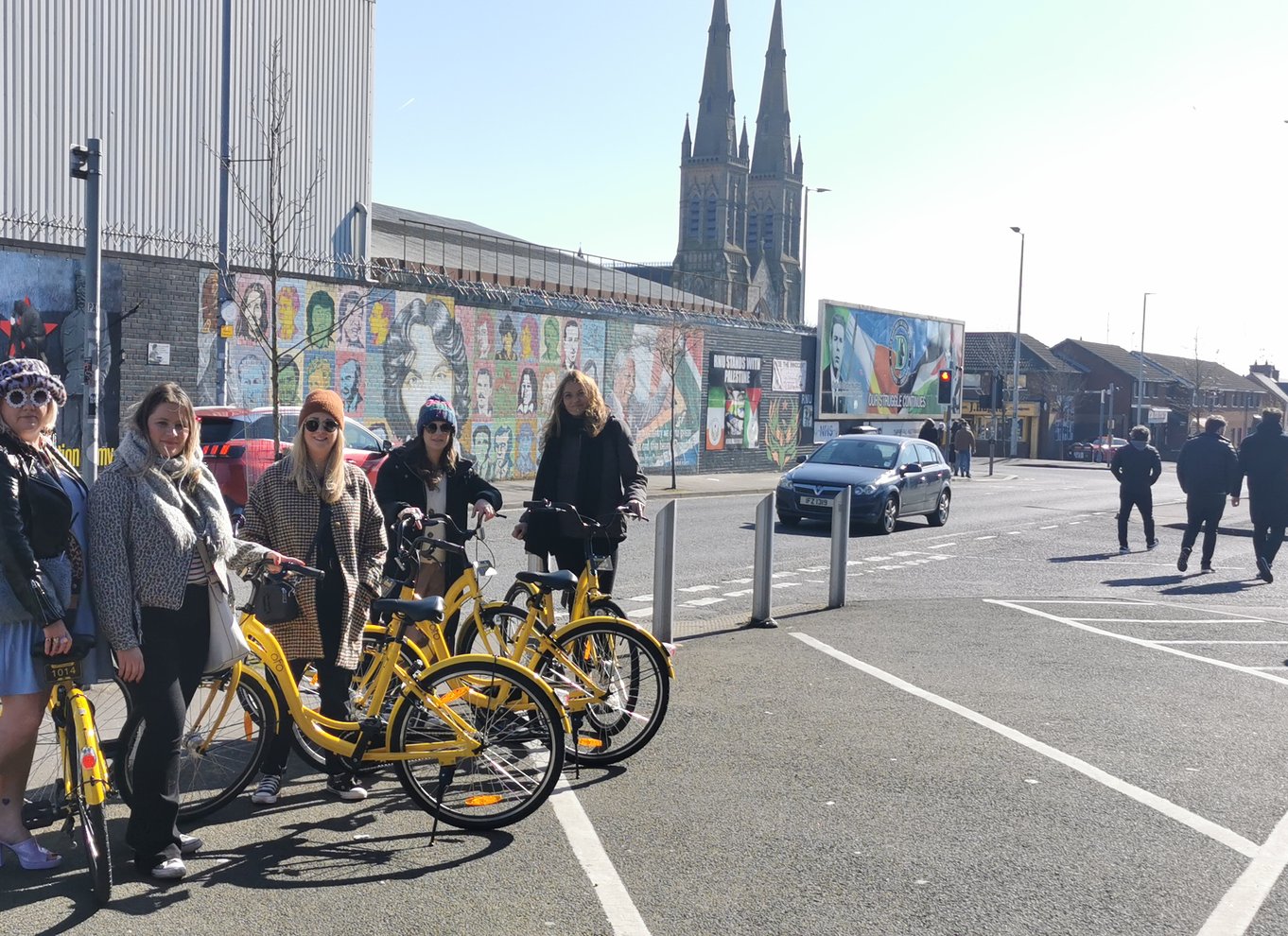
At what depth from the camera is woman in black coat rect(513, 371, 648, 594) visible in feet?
22.3

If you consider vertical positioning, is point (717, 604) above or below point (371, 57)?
below

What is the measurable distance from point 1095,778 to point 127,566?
4.35 m

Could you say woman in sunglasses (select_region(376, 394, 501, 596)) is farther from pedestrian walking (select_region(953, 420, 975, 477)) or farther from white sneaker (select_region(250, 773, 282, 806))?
pedestrian walking (select_region(953, 420, 975, 477))

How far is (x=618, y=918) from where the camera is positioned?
410 cm

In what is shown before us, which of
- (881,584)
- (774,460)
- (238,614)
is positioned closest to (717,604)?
(881,584)

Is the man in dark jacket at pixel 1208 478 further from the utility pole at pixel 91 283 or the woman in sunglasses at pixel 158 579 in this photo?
the woman in sunglasses at pixel 158 579

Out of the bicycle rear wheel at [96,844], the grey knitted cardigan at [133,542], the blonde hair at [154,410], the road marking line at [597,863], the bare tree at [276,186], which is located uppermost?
the bare tree at [276,186]

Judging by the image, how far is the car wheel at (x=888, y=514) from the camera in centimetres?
1903

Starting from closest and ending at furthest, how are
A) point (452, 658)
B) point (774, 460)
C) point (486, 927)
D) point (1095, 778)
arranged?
point (486, 927) < point (452, 658) < point (1095, 778) < point (774, 460)

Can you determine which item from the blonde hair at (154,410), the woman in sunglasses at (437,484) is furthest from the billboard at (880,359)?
the blonde hair at (154,410)

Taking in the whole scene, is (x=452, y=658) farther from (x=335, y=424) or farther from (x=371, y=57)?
(x=371, y=57)

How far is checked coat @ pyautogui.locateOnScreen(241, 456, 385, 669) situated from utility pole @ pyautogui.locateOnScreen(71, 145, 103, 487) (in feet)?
13.4

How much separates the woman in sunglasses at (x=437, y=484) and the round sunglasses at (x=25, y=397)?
80.7 inches

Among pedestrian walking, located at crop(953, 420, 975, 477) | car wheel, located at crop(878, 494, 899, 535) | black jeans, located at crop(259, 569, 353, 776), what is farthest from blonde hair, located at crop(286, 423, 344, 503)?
pedestrian walking, located at crop(953, 420, 975, 477)
